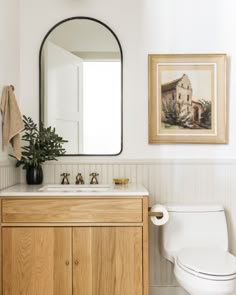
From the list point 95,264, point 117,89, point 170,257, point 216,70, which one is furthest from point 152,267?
point 216,70

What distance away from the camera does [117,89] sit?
8.15 feet

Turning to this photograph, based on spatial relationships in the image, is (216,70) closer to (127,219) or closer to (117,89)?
(117,89)

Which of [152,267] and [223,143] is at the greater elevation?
[223,143]

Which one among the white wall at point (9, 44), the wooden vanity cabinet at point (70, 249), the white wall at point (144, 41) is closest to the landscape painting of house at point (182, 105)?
the white wall at point (144, 41)

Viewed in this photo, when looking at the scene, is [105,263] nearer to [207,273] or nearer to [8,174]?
[207,273]

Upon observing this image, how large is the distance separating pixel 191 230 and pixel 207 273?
0.52m

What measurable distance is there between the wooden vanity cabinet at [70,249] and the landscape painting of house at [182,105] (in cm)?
79

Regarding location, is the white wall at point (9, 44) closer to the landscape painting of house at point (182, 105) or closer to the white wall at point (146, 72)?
the white wall at point (146, 72)

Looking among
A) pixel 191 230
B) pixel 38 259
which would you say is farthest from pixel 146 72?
pixel 38 259

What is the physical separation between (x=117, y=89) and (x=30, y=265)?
1275 millimetres

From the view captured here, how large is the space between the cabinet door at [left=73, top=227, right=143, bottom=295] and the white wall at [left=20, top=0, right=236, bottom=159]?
72 cm

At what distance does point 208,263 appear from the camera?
73.7 inches

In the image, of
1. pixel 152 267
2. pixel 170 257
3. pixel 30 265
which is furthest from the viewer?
pixel 152 267

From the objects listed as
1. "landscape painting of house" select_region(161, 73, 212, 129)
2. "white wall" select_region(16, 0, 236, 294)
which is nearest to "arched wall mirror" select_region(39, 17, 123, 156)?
"white wall" select_region(16, 0, 236, 294)
